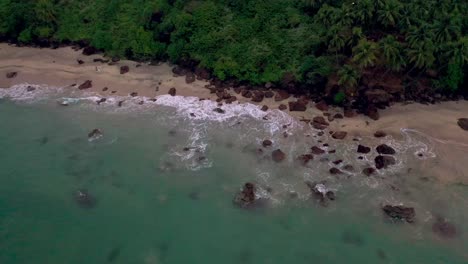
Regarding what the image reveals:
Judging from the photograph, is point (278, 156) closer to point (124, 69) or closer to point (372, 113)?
point (372, 113)

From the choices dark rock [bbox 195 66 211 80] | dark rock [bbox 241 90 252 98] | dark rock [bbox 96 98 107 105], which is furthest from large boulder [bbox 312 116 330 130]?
dark rock [bbox 96 98 107 105]

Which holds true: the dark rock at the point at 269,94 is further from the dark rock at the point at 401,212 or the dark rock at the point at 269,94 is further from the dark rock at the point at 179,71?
the dark rock at the point at 401,212

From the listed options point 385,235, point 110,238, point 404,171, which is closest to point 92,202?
point 110,238

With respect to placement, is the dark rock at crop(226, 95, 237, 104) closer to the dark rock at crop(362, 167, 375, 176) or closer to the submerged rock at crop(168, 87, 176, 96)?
the submerged rock at crop(168, 87, 176, 96)

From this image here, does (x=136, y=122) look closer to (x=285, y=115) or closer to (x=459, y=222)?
(x=285, y=115)

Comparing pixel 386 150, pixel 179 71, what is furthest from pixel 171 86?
pixel 386 150
